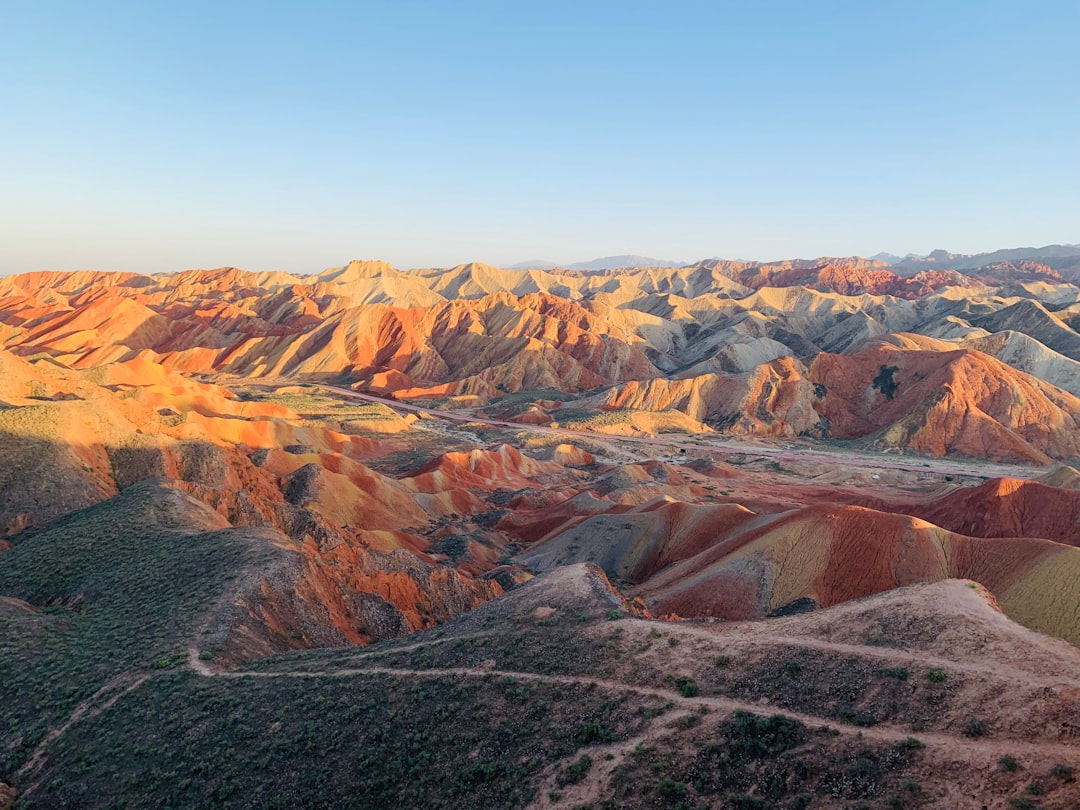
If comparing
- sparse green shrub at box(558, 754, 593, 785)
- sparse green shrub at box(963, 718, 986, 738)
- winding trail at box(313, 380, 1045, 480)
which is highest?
sparse green shrub at box(963, 718, 986, 738)

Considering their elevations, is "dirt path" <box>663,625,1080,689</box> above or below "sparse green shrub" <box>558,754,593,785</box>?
above

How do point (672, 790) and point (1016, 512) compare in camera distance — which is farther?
point (1016, 512)

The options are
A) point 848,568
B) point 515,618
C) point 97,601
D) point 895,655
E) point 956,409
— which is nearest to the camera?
point 895,655

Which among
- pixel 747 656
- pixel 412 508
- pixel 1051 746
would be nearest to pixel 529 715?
pixel 747 656

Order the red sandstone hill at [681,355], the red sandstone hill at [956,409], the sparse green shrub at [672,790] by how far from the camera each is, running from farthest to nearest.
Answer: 1. the red sandstone hill at [681,355]
2. the red sandstone hill at [956,409]
3. the sparse green shrub at [672,790]

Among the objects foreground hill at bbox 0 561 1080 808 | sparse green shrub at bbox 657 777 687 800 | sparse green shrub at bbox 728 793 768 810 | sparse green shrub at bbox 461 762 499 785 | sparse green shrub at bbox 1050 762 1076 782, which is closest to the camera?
sparse green shrub at bbox 1050 762 1076 782

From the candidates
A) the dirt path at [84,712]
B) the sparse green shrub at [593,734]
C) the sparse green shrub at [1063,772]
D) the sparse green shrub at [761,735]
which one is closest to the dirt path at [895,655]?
the sparse green shrub at [1063,772]

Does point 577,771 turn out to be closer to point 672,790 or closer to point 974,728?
point 672,790

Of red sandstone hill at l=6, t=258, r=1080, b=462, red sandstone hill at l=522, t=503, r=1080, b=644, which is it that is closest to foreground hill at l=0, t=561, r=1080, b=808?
red sandstone hill at l=522, t=503, r=1080, b=644

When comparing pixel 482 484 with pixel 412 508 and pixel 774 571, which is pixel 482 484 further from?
pixel 774 571

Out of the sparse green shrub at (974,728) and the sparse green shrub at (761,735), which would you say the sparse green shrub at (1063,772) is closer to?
the sparse green shrub at (974,728)

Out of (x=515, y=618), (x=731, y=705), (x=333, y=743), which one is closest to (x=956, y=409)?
(x=515, y=618)

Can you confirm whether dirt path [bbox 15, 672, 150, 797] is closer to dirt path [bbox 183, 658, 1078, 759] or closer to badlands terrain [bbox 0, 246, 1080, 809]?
badlands terrain [bbox 0, 246, 1080, 809]
